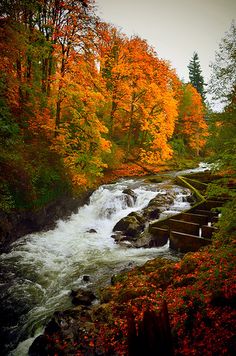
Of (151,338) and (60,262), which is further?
(60,262)

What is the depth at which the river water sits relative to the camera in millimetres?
6359

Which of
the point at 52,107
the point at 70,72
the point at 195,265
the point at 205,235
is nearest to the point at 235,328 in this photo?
the point at 195,265

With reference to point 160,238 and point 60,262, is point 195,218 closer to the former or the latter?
point 160,238

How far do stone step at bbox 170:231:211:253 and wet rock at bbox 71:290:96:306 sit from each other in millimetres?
4694

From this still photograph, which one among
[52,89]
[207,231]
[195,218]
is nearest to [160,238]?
[195,218]

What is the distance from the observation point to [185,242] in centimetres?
1008

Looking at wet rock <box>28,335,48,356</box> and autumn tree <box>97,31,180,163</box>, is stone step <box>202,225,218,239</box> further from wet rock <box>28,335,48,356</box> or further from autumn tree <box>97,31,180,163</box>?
autumn tree <box>97,31,180,163</box>

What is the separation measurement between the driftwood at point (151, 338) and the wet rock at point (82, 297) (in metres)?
3.82

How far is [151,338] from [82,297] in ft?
13.7

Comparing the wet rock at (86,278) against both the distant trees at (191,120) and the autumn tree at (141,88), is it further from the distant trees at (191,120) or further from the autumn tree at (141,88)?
the distant trees at (191,120)

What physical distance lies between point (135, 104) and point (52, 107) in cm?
1080

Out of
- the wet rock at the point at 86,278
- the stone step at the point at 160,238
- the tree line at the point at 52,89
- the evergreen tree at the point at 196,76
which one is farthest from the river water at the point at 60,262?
the evergreen tree at the point at 196,76

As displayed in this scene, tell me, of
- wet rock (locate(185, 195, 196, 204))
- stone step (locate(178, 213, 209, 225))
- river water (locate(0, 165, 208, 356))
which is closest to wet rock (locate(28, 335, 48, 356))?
river water (locate(0, 165, 208, 356))

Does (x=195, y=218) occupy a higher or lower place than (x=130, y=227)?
higher
